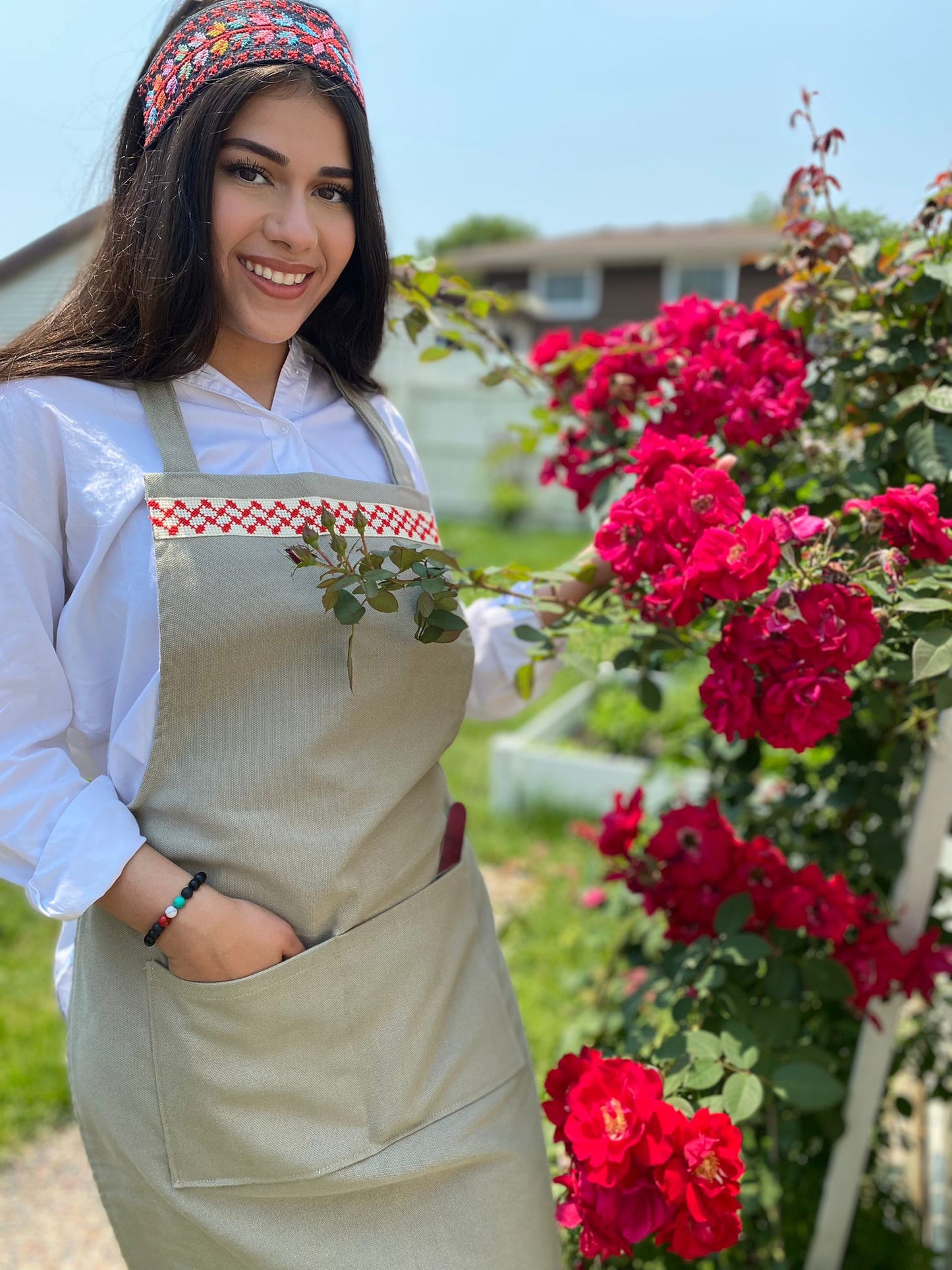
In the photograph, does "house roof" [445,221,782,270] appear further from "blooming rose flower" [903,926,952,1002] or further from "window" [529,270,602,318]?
"blooming rose flower" [903,926,952,1002]

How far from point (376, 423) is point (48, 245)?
638 millimetres

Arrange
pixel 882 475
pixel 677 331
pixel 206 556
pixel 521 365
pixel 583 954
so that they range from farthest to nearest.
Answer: pixel 583 954, pixel 521 365, pixel 677 331, pixel 882 475, pixel 206 556

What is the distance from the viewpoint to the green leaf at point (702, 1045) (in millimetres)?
1325

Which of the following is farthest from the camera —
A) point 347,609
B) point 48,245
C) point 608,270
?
point 608,270

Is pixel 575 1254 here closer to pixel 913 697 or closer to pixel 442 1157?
pixel 442 1157

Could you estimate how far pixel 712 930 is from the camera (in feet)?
5.09

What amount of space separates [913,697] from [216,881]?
93cm

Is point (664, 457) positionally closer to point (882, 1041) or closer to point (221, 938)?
point (221, 938)

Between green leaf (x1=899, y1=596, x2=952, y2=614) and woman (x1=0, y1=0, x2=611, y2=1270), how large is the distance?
0.52 metres

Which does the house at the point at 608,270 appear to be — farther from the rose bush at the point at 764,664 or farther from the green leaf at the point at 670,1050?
the green leaf at the point at 670,1050

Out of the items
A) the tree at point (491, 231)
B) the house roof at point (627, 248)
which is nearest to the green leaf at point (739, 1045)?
the house roof at point (627, 248)

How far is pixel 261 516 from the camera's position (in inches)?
45.6

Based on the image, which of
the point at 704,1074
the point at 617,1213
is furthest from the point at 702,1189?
the point at 704,1074

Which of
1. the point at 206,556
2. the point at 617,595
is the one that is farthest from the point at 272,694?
the point at 617,595
